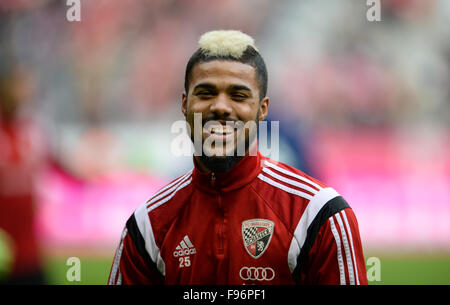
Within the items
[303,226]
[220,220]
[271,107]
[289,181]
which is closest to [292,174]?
[289,181]

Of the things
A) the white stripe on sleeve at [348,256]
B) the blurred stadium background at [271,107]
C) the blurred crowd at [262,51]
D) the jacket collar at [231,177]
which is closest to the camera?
the white stripe on sleeve at [348,256]

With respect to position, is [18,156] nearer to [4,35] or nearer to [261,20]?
[4,35]

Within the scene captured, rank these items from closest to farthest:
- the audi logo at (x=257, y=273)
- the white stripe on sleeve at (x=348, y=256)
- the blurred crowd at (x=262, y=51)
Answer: the white stripe on sleeve at (x=348, y=256)
the audi logo at (x=257, y=273)
the blurred crowd at (x=262, y=51)

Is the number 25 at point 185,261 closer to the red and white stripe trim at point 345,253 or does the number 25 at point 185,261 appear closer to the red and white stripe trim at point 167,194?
the red and white stripe trim at point 167,194

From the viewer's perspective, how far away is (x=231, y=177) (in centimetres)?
188

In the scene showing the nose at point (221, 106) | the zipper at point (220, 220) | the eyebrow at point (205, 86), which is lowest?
the zipper at point (220, 220)

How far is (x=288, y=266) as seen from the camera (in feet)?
5.70

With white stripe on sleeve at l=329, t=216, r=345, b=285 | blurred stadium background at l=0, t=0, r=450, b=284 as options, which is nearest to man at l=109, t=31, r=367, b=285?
white stripe on sleeve at l=329, t=216, r=345, b=285

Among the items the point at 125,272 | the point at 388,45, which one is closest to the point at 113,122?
the point at 388,45

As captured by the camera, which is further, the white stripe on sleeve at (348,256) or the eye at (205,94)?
the eye at (205,94)

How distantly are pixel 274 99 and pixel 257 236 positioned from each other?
14.6 ft

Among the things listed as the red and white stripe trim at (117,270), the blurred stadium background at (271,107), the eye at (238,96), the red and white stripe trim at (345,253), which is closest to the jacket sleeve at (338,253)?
the red and white stripe trim at (345,253)

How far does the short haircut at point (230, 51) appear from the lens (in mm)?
1820

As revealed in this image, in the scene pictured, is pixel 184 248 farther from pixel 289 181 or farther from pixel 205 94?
pixel 205 94
